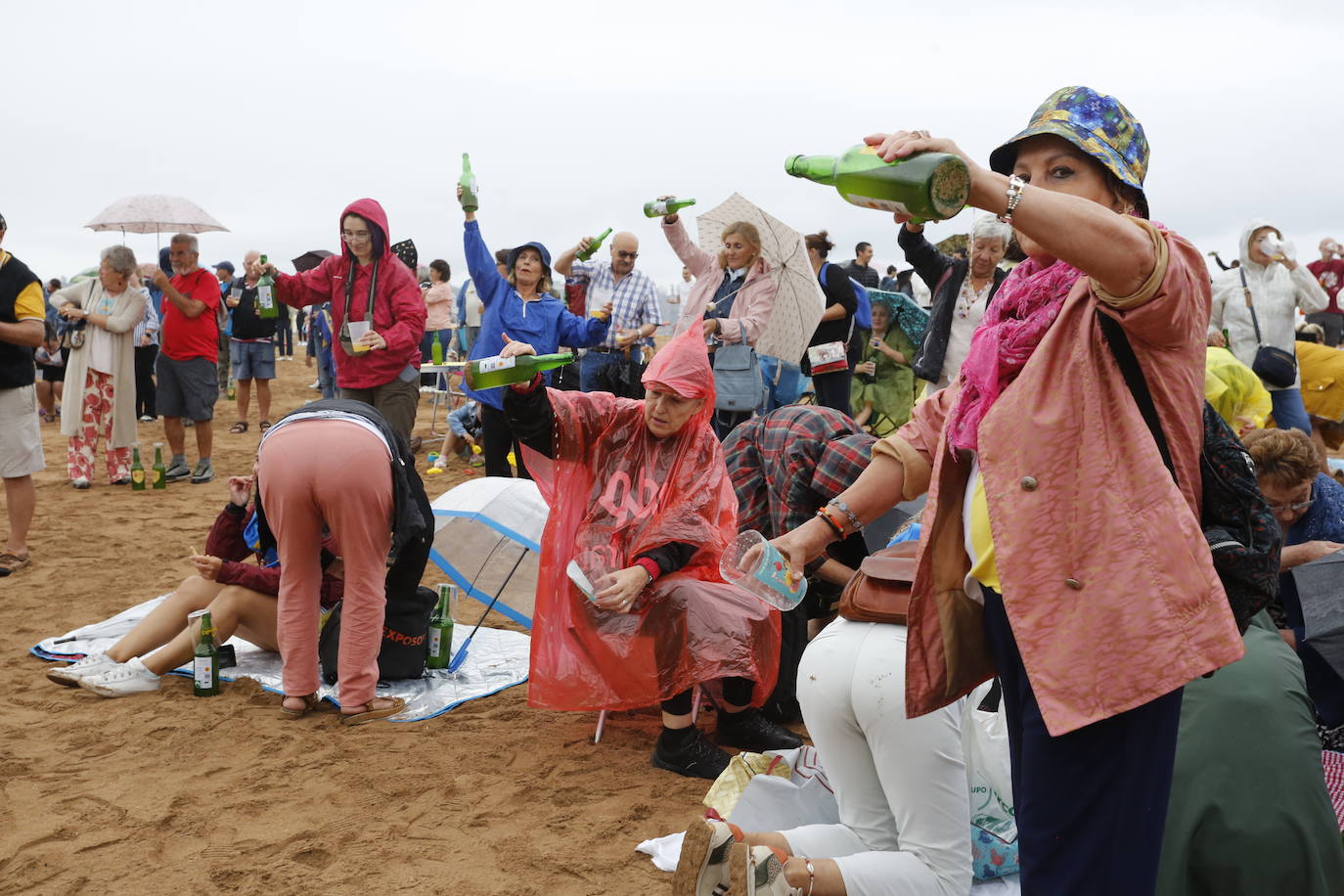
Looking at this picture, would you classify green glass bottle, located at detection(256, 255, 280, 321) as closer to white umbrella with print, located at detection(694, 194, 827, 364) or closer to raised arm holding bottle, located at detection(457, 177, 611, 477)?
raised arm holding bottle, located at detection(457, 177, 611, 477)

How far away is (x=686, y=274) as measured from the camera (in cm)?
845

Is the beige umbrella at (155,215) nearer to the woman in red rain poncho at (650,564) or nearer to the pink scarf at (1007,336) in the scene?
the woman in red rain poncho at (650,564)

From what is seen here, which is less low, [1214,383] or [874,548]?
[1214,383]

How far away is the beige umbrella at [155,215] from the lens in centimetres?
1073

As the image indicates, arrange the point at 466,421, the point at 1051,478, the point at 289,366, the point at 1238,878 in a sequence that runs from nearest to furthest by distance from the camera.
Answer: the point at 1051,478
the point at 1238,878
the point at 466,421
the point at 289,366

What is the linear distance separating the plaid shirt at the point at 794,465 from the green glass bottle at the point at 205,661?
228cm

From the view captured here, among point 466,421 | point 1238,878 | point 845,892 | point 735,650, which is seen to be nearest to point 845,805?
point 845,892

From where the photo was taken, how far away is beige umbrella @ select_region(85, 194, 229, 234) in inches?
423

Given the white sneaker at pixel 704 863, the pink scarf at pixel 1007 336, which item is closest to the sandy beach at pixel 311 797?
the white sneaker at pixel 704 863

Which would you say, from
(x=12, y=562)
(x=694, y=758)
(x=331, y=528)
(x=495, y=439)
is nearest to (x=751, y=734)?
(x=694, y=758)

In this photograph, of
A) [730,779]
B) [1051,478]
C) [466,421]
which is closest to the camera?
[1051,478]

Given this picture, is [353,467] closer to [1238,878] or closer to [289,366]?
[1238,878]

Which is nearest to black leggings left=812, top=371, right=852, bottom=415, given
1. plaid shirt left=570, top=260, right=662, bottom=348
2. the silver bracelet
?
plaid shirt left=570, top=260, right=662, bottom=348

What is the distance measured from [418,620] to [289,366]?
19.2m
